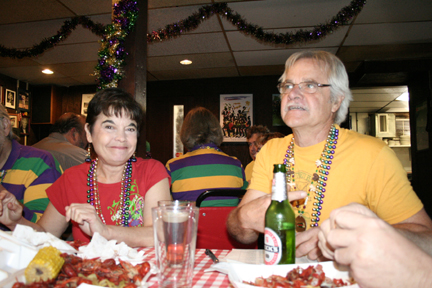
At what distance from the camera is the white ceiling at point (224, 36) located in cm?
332

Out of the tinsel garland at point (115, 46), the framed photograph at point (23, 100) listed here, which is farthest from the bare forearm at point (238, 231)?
the framed photograph at point (23, 100)

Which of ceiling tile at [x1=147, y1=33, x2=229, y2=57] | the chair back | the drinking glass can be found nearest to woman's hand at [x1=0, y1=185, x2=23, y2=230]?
the chair back

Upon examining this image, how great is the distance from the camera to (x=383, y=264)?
20.3 inches

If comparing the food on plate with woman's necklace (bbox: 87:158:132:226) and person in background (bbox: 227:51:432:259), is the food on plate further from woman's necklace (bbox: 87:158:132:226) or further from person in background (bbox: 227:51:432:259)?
woman's necklace (bbox: 87:158:132:226)

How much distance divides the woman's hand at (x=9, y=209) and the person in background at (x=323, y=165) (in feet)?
3.06

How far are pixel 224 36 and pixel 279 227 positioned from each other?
3.65m

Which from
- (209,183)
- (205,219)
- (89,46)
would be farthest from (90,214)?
(89,46)

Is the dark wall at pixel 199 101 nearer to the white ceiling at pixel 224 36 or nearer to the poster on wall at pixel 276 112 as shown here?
the poster on wall at pixel 276 112

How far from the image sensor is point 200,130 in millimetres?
2836

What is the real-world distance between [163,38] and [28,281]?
11.8 ft

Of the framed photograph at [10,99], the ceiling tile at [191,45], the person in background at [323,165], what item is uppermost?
the ceiling tile at [191,45]

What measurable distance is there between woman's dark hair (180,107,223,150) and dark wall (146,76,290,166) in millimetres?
3036

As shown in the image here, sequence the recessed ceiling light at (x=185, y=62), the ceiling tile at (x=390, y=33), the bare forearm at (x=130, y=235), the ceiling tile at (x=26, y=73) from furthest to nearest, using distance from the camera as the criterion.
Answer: the ceiling tile at (x=26, y=73) → the recessed ceiling light at (x=185, y=62) → the ceiling tile at (x=390, y=33) → the bare forearm at (x=130, y=235)

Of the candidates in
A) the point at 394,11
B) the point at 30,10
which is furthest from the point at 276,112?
the point at 30,10
